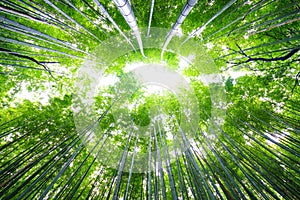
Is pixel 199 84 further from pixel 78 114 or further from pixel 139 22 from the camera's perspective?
pixel 78 114

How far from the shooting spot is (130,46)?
4527 millimetres

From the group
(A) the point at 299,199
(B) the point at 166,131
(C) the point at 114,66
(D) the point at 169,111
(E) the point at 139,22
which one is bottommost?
(B) the point at 166,131

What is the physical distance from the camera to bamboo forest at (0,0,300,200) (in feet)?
9.70

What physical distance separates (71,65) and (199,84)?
11.7 ft

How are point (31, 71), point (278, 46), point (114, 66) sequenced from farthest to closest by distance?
point (114, 66), point (31, 71), point (278, 46)

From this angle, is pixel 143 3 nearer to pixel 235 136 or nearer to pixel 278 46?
pixel 278 46

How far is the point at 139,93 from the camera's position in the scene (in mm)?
5668

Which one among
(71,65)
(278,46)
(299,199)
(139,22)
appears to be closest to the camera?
(299,199)

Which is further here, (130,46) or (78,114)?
(130,46)

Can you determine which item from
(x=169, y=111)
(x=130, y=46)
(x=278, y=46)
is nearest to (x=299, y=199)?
(x=278, y=46)

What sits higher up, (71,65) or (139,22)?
(139,22)

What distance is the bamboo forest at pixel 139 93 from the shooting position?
296cm

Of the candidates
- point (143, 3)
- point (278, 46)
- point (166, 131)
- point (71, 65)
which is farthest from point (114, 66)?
point (278, 46)

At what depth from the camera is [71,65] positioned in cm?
441
